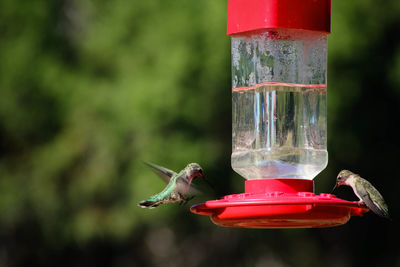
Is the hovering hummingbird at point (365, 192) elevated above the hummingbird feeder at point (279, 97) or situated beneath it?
situated beneath

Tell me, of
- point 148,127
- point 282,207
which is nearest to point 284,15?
point 282,207

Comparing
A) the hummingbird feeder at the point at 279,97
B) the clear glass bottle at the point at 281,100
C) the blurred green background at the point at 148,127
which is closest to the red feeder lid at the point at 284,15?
A: the hummingbird feeder at the point at 279,97

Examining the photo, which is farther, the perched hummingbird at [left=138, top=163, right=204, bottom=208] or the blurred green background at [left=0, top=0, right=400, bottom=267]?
the blurred green background at [left=0, top=0, right=400, bottom=267]

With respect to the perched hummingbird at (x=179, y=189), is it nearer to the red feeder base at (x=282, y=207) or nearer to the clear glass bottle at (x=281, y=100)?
the clear glass bottle at (x=281, y=100)

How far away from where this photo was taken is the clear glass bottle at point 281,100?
176 inches

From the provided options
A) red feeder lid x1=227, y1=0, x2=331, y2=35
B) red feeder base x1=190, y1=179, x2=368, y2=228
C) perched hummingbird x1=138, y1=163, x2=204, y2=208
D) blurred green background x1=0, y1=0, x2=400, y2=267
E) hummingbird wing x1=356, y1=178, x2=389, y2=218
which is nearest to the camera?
red feeder base x1=190, y1=179, x2=368, y2=228

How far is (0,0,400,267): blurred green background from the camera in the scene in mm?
11938

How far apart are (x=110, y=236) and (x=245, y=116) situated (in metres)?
9.21

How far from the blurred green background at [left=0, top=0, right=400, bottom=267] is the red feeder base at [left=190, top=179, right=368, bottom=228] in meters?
7.62

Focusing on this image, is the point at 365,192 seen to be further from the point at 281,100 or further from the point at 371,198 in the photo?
the point at 281,100

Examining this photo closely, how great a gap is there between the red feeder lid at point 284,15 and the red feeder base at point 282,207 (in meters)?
0.76

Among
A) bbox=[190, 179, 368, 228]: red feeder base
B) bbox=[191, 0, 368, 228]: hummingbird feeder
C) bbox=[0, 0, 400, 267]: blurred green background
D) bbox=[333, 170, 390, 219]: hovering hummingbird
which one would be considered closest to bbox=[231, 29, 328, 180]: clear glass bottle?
bbox=[191, 0, 368, 228]: hummingbird feeder

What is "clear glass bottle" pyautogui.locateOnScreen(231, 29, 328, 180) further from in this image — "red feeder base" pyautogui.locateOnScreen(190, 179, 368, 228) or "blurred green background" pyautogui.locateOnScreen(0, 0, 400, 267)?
"blurred green background" pyautogui.locateOnScreen(0, 0, 400, 267)

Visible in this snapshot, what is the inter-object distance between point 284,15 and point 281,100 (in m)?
0.74
